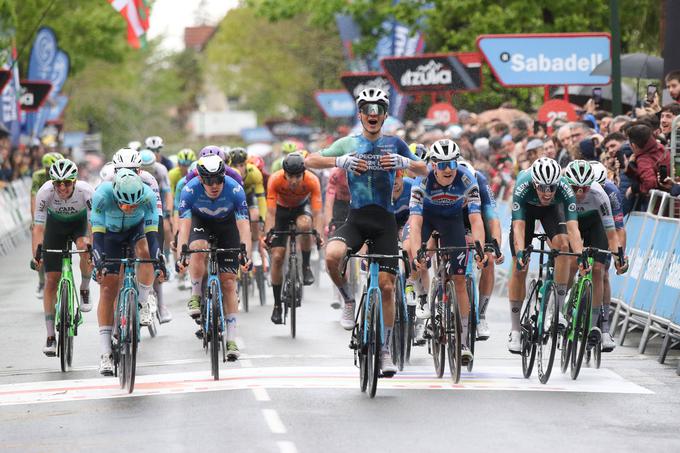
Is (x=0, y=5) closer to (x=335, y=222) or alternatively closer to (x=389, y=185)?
(x=335, y=222)

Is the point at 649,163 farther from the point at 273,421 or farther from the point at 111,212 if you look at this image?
the point at 273,421

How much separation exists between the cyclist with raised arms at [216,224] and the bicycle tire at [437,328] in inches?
61.4

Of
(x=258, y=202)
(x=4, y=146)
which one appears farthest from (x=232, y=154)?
(x=4, y=146)

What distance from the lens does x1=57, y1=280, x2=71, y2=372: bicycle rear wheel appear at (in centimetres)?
1414

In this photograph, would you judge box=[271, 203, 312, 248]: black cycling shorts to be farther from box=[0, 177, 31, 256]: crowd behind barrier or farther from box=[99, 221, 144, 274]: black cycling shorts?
box=[0, 177, 31, 256]: crowd behind barrier

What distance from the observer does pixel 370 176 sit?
1227cm

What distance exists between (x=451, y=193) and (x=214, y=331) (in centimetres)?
225

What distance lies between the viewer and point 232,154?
62.3 feet

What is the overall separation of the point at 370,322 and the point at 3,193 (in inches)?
930

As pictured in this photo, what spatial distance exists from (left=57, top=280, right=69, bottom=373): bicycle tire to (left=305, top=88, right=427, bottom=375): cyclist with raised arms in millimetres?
2974

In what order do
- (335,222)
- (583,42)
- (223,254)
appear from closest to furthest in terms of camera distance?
(223,254), (335,222), (583,42)

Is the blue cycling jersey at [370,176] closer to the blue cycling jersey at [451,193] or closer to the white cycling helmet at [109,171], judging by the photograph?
the blue cycling jersey at [451,193]

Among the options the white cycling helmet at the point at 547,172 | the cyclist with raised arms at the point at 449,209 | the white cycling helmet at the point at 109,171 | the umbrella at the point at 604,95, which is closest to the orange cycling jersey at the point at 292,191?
the white cycling helmet at the point at 109,171

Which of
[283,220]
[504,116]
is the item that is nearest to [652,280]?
[283,220]
